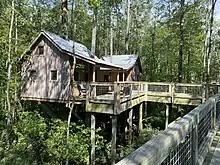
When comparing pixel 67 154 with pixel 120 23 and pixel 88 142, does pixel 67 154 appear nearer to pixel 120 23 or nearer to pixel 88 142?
pixel 88 142

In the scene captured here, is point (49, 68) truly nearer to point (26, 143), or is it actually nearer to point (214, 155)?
point (26, 143)

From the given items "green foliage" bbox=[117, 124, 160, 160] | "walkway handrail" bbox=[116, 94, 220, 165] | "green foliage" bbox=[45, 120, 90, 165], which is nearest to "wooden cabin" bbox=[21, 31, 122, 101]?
"green foliage" bbox=[45, 120, 90, 165]

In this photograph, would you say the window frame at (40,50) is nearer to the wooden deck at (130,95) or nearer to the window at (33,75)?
the window at (33,75)

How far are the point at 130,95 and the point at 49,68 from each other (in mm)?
5434

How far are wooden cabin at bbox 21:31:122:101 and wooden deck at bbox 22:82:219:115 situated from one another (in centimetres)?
48

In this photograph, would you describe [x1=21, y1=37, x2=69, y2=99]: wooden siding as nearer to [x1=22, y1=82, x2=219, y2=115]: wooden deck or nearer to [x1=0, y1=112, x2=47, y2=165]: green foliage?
[x1=22, y1=82, x2=219, y2=115]: wooden deck

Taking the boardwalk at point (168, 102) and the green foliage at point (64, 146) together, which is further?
the green foliage at point (64, 146)

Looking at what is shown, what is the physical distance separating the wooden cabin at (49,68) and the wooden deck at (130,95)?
0.48 meters

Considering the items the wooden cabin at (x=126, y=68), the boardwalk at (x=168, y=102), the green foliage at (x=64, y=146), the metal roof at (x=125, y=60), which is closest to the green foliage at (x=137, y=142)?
the boardwalk at (x=168, y=102)

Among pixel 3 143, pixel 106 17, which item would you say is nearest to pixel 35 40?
pixel 3 143

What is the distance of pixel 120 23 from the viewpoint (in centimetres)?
4009

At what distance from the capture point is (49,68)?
16.2 metres

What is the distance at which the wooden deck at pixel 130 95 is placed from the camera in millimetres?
12359

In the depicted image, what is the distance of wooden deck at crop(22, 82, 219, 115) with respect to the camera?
12359 mm
